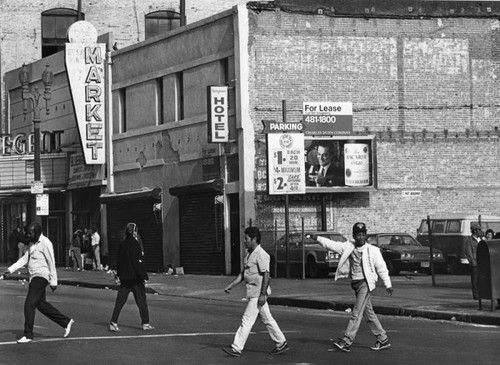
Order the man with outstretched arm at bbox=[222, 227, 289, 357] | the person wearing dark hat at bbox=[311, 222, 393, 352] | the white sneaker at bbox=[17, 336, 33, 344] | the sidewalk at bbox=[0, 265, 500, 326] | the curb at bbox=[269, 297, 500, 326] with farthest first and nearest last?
the sidewalk at bbox=[0, 265, 500, 326]
the curb at bbox=[269, 297, 500, 326]
the white sneaker at bbox=[17, 336, 33, 344]
the person wearing dark hat at bbox=[311, 222, 393, 352]
the man with outstretched arm at bbox=[222, 227, 289, 357]

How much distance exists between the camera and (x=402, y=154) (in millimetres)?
40875

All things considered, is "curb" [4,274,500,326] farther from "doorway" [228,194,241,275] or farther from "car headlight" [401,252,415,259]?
"doorway" [228,194,241,275]

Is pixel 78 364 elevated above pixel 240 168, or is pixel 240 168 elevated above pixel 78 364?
pixel 240 168

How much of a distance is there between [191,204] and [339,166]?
606 centimetres

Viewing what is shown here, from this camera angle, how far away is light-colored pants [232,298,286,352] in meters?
15.5

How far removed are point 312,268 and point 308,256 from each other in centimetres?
40

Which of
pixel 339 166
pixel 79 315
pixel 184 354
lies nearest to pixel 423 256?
pixel 339 166

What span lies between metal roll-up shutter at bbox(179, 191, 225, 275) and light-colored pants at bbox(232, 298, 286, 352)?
24.7 meters

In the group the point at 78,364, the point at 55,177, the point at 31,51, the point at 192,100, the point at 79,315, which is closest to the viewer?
the point at 78,364

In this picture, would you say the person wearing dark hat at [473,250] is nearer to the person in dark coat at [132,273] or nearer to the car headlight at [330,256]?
the person in dark coat at [132,273]

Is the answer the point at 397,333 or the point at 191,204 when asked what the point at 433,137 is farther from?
the point at 397,333

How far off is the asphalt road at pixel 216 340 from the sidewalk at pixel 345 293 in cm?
56

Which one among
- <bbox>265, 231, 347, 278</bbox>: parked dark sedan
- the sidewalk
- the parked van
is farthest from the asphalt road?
the parked van

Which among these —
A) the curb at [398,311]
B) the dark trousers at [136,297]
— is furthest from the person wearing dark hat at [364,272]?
the curb at [398,311]
